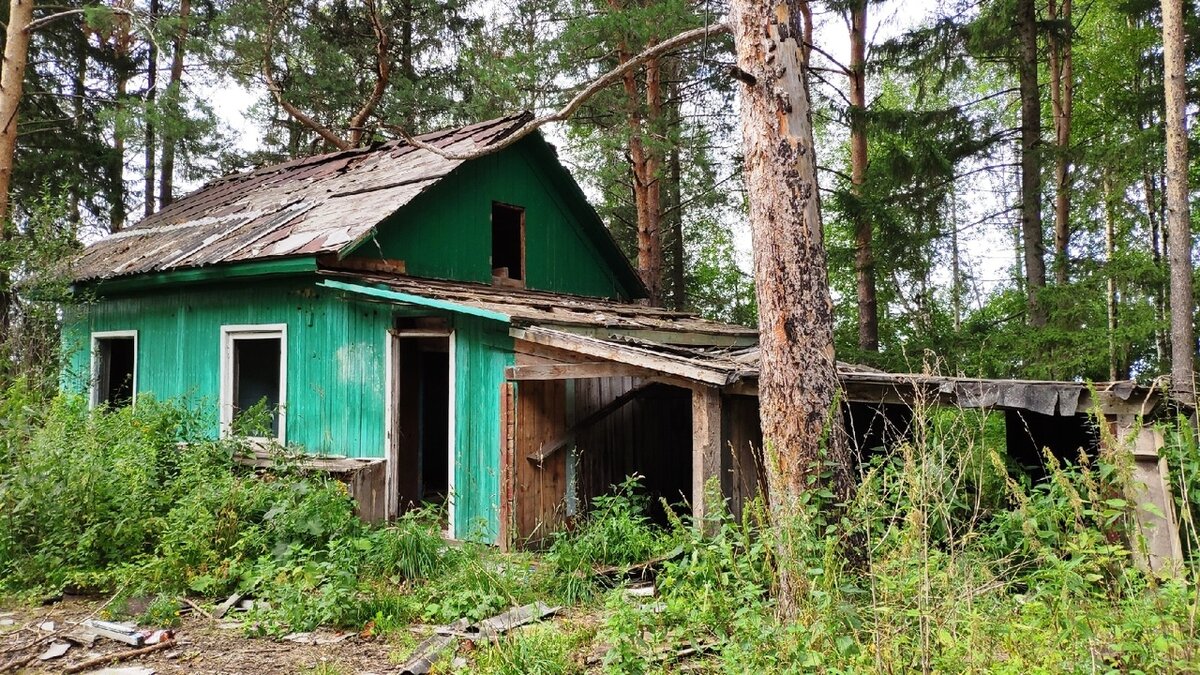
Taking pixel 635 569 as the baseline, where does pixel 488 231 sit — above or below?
above

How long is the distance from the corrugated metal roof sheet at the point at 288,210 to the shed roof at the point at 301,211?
0.02 meters

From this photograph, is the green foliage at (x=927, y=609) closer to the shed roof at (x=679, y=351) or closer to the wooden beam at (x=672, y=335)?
the shed roof at (x=679, y=351)

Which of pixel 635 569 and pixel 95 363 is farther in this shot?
pixel 95 363

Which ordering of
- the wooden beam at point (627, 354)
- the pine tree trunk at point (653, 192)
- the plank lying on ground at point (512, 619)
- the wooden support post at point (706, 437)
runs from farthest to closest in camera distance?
the pine tree trunk at point (653, 192) → the wooden support post at point (706, 437) → the wooden beam at point (627, 354) → the plank lying on ground at point (512, 619)

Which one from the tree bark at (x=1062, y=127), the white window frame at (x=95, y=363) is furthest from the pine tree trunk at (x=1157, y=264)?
the white window frame at (x=95, y=363)

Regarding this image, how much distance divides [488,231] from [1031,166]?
877 centimetres

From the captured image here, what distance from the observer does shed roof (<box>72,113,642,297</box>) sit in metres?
8.81

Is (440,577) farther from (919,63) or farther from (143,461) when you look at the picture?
(919,63)

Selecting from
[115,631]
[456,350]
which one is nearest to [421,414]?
[456,350]

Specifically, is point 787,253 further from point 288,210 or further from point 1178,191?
point 288,210

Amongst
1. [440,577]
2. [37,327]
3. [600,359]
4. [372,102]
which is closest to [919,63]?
[600,359]

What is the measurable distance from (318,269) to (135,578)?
3.67m

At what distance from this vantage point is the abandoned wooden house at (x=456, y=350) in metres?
6.85

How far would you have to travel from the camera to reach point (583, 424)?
25.8 feet
